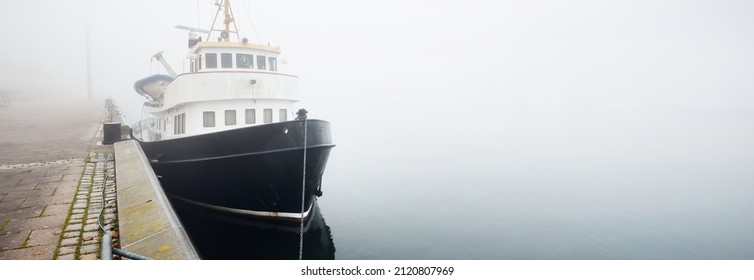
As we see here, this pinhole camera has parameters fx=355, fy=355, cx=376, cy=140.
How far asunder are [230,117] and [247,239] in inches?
121

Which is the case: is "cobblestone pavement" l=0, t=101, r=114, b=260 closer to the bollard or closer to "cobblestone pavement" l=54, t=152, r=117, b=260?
"cobblestone pavement" l=54, t=152, r=117, b=260

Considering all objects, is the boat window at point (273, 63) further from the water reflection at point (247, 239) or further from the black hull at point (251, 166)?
the water reflection at point (247, 239)

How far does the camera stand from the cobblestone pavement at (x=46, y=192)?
379cm

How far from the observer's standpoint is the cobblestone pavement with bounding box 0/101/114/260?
3789mm

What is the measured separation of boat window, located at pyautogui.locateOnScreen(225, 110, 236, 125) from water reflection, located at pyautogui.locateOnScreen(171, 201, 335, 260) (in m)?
2.34

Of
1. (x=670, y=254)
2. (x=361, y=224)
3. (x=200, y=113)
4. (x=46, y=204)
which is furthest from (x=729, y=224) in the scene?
(x=46, y=204)

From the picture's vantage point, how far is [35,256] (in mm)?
3604

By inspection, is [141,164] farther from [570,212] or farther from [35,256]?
[570,212]

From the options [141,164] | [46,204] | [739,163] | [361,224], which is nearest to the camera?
[46,204]

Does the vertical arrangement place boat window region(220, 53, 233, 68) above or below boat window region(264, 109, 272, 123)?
above

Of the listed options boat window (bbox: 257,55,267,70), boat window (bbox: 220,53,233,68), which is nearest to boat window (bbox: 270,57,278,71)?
boat window (bbox: 257,55,267,70)

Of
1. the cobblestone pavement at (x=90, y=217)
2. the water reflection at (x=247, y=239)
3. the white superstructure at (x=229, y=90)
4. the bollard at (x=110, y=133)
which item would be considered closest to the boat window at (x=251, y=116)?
the white superstructure at (x=229, y=90)

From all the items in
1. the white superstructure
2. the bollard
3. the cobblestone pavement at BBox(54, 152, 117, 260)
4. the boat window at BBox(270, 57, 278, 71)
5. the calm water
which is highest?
the boat window at BBox(270, 57, 278, 71)
